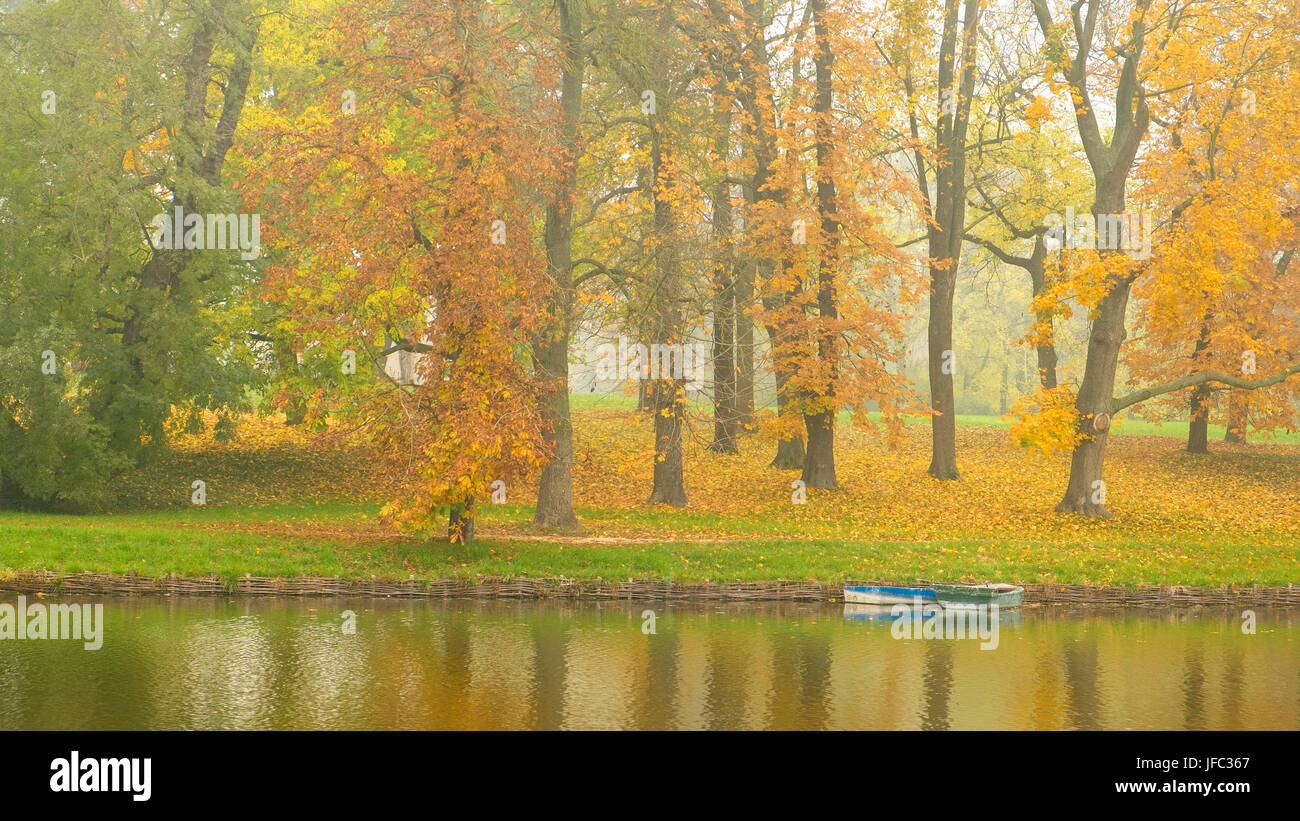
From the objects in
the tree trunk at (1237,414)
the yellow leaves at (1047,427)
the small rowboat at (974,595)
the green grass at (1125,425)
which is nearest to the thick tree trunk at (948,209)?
the yellow leaves at (1047,427)

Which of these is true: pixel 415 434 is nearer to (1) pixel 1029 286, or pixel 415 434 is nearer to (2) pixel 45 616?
(2) pixel 45 616

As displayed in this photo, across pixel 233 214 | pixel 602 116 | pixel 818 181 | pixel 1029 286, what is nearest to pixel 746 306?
pixel 818 181

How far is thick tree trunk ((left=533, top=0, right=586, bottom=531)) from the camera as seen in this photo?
76.8 ft

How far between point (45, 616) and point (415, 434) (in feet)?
21.7

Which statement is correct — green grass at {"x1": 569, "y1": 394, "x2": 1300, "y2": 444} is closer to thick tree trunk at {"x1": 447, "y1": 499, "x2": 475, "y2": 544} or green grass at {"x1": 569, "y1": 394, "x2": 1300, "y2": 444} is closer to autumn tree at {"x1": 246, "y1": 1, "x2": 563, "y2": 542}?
thick tree trunk at {"x1": 447, "y1": 499, "x2": 475, "y2": 544}

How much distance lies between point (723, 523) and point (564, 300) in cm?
662

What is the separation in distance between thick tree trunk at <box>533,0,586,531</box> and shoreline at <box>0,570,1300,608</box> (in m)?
3.62

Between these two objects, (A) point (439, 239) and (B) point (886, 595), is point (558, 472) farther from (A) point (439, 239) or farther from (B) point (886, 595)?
(B) point (886, 595)

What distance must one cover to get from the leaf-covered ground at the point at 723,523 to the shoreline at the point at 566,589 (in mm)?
295

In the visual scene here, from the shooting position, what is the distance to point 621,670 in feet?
49.3

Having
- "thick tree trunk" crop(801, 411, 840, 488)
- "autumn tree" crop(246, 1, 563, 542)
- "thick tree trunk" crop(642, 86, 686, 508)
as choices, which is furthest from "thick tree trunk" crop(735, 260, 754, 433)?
"autumn tree" crop(246, 1, 563, 542)

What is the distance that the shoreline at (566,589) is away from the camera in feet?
64.9

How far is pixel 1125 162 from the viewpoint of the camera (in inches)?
1054

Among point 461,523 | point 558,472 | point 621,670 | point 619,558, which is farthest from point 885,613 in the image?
point 461,523
